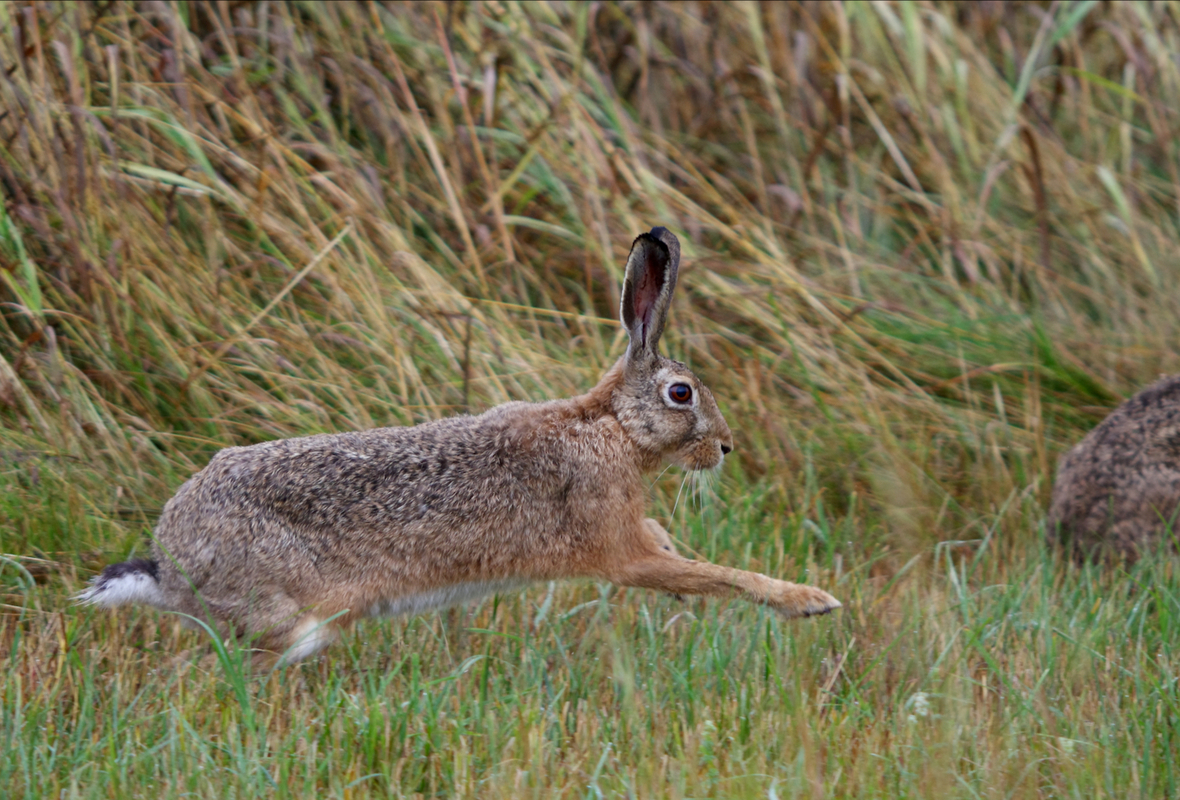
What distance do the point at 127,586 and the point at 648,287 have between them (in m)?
1.72

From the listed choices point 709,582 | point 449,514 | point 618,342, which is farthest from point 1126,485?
point 449,514

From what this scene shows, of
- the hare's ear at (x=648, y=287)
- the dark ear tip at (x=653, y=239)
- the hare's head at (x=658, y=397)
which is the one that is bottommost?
the hare's head at (x=658, y=397)

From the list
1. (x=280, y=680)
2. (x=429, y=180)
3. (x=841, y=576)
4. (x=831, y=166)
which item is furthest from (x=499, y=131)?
(x=280, y=680)

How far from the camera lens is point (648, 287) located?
391 centimetres

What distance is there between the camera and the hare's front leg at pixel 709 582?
3.67 meters

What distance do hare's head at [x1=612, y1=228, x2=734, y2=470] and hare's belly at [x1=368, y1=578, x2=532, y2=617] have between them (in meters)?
0.62

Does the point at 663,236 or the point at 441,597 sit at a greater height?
the point at 663,236

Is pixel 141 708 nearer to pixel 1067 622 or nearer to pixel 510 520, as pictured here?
pixel 510 520

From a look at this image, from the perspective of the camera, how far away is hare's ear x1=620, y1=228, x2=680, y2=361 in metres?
3.77

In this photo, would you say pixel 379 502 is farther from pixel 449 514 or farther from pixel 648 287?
pixel 648 287

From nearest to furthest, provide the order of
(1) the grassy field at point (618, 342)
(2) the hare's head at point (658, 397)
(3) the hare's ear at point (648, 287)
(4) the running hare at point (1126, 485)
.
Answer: (1) the grassy field at point (618, 342)
(3) the hare's ear at point (648, 287)
(2) the hare's head at point (658, 397)
(4) the running hare at point (1126, 485)

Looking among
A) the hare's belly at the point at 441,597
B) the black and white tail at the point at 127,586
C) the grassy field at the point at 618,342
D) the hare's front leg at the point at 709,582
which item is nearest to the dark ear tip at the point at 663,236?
the hare's front leg at the point at 709,582

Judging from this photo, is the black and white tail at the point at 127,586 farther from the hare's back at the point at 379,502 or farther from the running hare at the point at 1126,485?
the running hare at the point at 1126,485

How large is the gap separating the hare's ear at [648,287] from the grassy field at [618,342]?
2.26 ft
